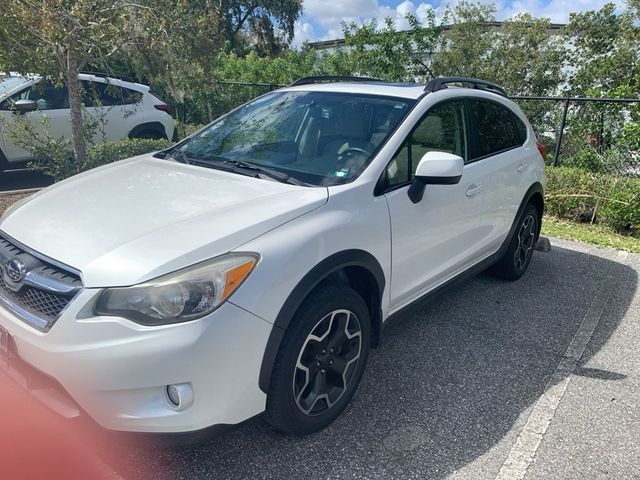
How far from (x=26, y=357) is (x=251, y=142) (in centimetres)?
181

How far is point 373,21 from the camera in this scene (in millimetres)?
10969

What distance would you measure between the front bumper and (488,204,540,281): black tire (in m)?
3.06

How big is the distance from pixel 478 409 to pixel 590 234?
14.3ft

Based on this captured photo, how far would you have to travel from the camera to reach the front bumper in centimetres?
189

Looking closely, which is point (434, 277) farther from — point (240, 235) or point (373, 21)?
point (373, 21)

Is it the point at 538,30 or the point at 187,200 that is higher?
the point at 538,30

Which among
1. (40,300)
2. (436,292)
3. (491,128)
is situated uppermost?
(491,128)

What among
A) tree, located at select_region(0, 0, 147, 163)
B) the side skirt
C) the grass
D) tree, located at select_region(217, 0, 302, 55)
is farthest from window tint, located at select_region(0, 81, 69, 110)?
tree, located at select_region(217, 0, 302, 55)

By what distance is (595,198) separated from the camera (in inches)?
259

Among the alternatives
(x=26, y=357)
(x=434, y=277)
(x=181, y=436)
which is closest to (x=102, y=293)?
(x=26, y=357)

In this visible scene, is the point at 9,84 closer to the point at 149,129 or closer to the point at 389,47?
the point at 149,129

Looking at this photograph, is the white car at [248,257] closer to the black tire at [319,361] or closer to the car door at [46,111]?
the black tire at [319,361]

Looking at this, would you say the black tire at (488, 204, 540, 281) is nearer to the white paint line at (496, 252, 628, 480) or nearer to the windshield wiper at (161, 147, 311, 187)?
the white paint line at (496, 252, 628, 480)

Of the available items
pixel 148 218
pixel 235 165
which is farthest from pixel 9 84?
pixel 148 218
